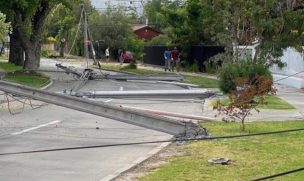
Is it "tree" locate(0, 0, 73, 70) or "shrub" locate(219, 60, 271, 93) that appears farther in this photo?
"tree" locate(0, 0, 73, 70)

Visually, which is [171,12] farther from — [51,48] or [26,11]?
[51,48]

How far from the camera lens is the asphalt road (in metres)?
10.3

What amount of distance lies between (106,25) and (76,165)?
65112 millimetres

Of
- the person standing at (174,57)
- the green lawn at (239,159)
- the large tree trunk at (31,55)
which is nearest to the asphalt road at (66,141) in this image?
the green lawn at (239,159)

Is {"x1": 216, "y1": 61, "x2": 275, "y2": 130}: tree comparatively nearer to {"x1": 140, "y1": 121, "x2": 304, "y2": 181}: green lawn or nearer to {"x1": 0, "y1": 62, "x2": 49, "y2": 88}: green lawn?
{"x1": 140, "y1": 121, "x2": 304, "y2": 181}: green lawn

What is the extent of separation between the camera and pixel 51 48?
100000mm

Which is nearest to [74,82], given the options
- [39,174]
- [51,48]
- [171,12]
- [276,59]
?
[276,59]

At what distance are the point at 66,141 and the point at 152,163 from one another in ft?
10.7

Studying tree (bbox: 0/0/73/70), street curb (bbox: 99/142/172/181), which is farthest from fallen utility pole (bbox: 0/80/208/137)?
tree (bbox: 0/0/73/70)

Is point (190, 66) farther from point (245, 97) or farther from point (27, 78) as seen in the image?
point (245, 97)

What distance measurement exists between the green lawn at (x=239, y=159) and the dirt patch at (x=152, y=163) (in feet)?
0.43

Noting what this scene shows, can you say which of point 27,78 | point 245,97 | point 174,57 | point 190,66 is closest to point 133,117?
point 245,97

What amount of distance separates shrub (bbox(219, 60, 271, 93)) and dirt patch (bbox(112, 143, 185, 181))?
11581 millimetres

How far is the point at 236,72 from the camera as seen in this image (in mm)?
23938
